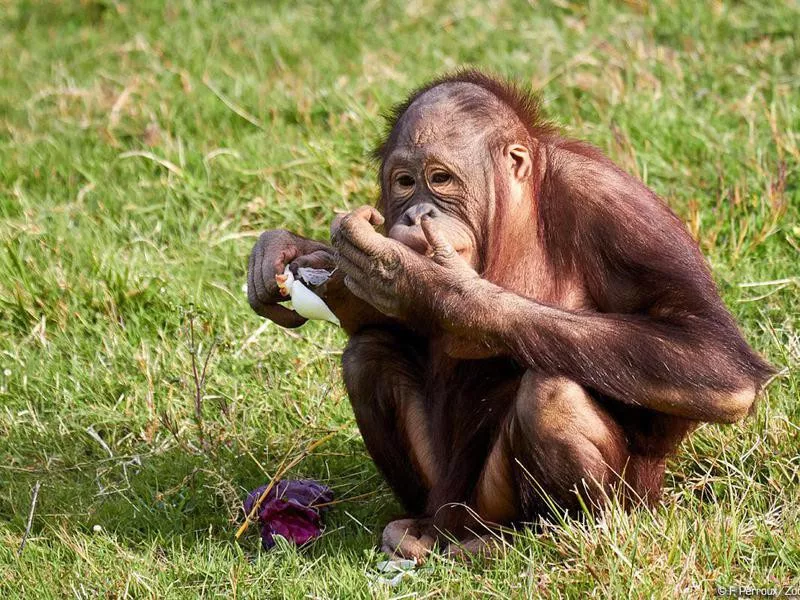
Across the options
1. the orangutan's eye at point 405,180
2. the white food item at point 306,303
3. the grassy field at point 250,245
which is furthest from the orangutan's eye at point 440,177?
the grassy field at point 250,245

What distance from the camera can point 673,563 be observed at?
3613mm

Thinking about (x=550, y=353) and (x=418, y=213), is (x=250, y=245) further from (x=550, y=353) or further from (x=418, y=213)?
(x=550, y=353)

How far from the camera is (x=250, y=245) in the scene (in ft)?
20.3

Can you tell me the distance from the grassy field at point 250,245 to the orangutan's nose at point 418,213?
99 cm

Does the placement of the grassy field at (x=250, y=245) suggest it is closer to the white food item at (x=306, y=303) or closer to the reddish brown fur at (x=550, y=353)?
the reddish brown fur at (x=550, y=353)

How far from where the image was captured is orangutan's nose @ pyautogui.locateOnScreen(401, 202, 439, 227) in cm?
402

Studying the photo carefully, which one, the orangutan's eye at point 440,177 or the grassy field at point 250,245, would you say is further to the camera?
the orangutan's eye at point 440,177

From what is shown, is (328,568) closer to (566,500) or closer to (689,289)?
(566,500)

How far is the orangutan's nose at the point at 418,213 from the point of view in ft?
13.2

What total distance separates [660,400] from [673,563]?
1.51 ft

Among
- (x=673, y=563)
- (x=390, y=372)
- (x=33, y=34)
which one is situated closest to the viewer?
(x=673, y=563)

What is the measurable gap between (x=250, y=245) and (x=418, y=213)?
7.47ft

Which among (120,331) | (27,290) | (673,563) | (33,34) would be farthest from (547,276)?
(33,34)

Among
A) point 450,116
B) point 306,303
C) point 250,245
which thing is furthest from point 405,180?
point 250,245
